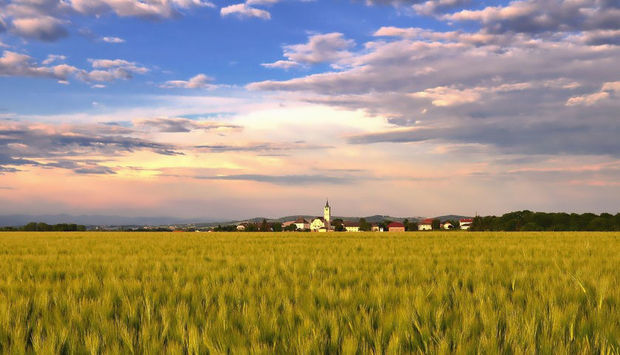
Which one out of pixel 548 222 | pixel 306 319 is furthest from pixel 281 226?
pixel 306 319

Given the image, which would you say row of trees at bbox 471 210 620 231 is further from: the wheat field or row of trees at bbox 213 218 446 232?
the wheat field

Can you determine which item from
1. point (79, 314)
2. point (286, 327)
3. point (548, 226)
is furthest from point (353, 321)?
point (548, 226)

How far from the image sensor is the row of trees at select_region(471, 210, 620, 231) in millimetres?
62481

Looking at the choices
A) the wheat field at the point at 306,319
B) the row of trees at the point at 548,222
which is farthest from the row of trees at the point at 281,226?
the wheat field at the point at 306,319

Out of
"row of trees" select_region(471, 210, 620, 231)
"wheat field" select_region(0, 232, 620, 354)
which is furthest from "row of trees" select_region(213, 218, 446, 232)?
"wheat field" select_region(0, 232, 620, 354)

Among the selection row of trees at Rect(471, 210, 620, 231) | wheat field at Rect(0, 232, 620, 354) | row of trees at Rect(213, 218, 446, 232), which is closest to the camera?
wheat field at Rect(0, 232, 620, 354)

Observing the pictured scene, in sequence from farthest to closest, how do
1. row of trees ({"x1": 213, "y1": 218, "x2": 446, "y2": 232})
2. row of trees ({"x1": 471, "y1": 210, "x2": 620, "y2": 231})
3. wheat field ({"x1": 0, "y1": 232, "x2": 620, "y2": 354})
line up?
row of trees ({"x1": 213, "y1": 218, "x2": 446, "y2": 232}) < row of trees ({"x1": 471, "y1": 210, "x2": 620, "y2": 231}) < wheat field ({"x1": 0, "y1": 232, "x2": 620, "y2": 354})

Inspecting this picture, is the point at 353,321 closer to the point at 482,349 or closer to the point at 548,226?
the point at 482,349

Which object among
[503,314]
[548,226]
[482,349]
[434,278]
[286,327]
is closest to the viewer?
[482,349]

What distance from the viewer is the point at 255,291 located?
5262mm

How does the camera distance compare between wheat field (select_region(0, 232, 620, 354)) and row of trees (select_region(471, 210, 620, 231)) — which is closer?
wheat field (select_region(0, 232, 620, 354))

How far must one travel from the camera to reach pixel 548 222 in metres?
70.8

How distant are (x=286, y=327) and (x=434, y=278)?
12.2ft

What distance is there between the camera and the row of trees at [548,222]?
2460 inches
